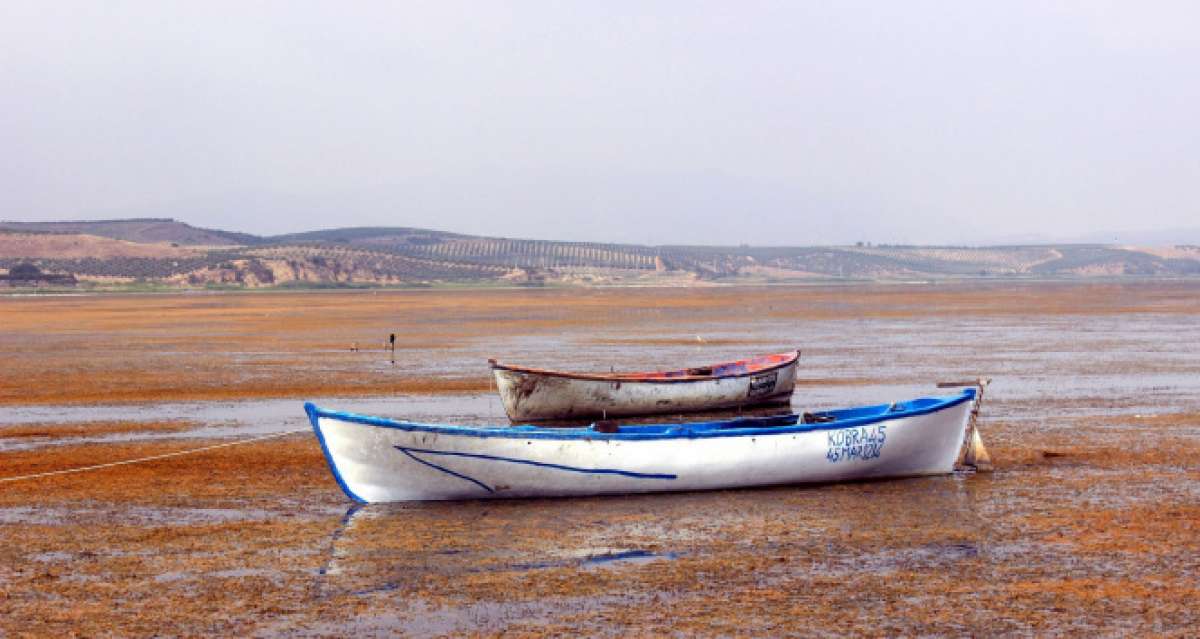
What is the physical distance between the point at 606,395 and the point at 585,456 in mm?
9165

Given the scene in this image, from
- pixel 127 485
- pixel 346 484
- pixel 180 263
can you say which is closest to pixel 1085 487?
pixel 346 484

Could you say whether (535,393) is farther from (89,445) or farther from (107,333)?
(107,333)

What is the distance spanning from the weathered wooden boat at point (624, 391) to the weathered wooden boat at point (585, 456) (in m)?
7.65

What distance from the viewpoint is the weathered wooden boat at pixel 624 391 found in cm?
2591

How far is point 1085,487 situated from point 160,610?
1157 cm

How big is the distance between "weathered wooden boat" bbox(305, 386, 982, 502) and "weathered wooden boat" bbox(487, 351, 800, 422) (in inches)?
301

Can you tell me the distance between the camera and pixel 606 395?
26.3 m

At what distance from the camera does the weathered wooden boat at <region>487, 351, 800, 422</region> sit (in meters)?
25.9

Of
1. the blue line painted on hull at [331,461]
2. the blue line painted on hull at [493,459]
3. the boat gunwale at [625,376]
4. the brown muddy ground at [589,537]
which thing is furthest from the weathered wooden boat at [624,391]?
the blue line painted on hull at [331,461]

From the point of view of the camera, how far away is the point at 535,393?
85.2 feet

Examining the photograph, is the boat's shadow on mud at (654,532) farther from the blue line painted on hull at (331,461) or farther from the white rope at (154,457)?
the white rope at (154,457)

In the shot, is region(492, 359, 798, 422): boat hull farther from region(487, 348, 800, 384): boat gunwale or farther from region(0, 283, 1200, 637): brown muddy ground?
region(0, 283, 1200, 637): brown muddy ground

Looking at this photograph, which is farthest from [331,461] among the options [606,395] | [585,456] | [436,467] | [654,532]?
[606,395]

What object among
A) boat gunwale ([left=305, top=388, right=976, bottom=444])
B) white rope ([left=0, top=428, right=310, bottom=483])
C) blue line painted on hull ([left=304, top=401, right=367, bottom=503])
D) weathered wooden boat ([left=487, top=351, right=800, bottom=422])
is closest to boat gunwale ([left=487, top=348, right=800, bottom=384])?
weathered wooden boat ([left=487, top=351, right=800, bottom=422])
